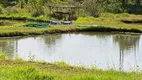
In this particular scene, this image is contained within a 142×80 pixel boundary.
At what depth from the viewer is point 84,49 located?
21.5 meters

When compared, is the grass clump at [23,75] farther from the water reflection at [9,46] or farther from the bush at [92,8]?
the bush at [92,8]

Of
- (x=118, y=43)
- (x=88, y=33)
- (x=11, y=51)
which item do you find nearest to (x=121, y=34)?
(x=88, y=33)

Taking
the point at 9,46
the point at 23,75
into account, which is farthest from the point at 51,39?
the point at 23,75

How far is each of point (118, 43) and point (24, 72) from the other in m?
18.4

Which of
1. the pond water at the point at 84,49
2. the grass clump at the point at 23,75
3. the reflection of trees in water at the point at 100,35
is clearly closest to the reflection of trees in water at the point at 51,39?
the pond water at the point at 84,49

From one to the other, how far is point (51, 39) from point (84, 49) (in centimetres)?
519

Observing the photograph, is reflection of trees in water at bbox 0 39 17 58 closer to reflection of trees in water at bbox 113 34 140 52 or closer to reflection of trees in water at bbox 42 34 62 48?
reflection of trees in water at bbox 42 34 62 48

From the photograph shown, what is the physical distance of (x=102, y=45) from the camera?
2316 cm

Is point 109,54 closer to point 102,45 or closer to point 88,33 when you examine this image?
point 102,45

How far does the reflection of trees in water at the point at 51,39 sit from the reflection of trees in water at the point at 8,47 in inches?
90.5

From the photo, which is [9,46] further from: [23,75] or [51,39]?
[23,75]

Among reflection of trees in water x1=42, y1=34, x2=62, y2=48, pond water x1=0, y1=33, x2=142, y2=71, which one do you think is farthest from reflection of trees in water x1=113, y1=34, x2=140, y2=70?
reflection of trees in water x1=42, y1=34, x2=62, y2=48

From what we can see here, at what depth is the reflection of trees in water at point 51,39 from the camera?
79.2 feet

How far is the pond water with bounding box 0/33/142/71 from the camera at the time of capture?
17.6 metres
